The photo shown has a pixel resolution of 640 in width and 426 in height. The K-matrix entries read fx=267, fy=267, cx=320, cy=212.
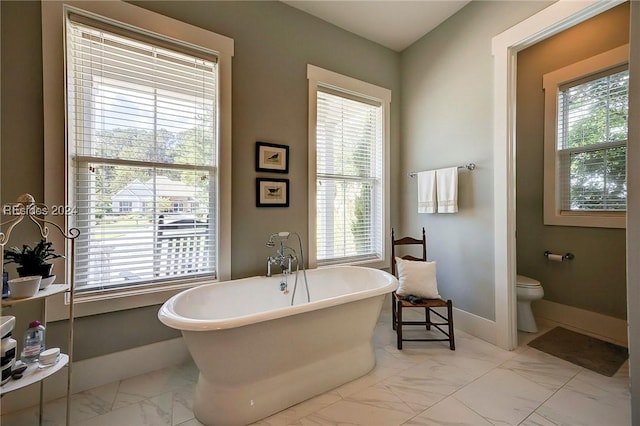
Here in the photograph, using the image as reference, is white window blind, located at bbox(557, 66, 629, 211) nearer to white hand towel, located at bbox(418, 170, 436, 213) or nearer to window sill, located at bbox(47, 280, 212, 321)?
white hand towel, located at bbox(418, 170, 436, 213)

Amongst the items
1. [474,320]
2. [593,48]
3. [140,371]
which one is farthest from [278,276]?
[593,48]

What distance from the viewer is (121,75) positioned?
186 centimetres

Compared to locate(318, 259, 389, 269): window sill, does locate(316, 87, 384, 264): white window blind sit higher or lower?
higher

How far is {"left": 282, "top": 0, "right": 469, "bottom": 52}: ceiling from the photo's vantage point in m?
2.46

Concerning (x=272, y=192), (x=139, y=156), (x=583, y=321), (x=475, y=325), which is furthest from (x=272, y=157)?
(x=583, y=321)

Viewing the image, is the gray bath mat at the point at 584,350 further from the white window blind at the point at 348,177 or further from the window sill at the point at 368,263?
the white window blind at the point at 348,177

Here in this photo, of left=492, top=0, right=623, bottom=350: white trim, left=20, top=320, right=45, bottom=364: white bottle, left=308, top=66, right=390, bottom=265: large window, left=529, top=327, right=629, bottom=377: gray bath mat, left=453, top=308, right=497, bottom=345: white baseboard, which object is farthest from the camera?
left=308, top=66, right=390, bottom=265: large window

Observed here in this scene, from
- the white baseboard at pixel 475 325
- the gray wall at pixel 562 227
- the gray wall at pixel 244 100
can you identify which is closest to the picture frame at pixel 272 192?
the gray wall at pixel 244 100

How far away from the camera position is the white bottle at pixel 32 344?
1.28 meters

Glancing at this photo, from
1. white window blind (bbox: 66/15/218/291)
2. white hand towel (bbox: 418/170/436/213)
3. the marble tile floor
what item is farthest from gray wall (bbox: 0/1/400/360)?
white hand towel (bbox: 418/170/436/213)

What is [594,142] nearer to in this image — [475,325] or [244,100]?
[475,325]

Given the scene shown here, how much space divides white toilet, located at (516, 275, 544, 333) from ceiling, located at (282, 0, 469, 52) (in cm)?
271

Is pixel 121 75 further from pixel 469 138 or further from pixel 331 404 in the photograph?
pixel 469 138

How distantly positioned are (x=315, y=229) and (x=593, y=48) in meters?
3.13
